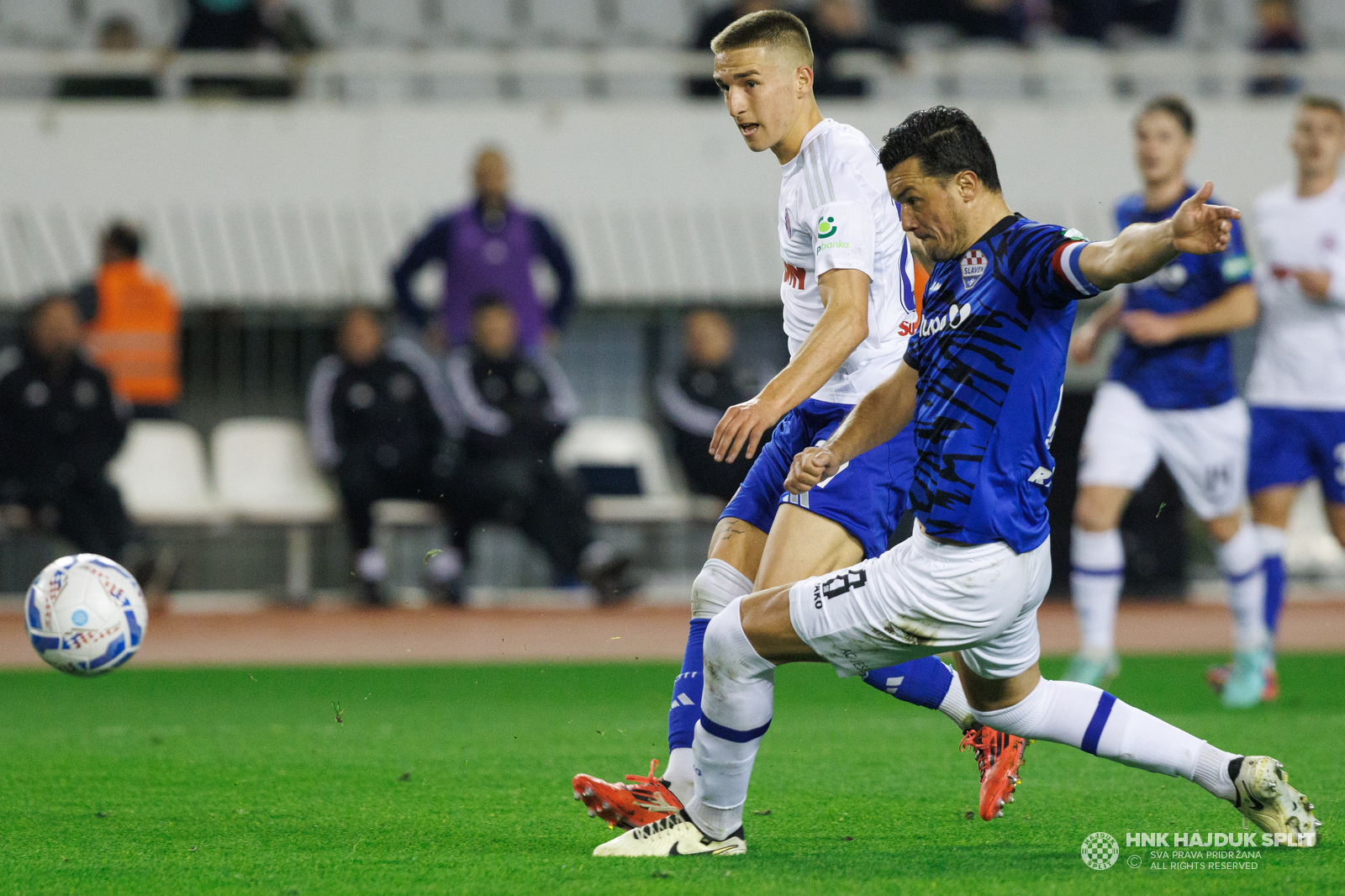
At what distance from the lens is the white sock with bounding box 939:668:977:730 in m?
5.57

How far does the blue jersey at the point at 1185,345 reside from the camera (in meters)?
8.40

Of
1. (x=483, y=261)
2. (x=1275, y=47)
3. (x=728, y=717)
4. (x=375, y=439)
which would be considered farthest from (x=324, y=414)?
(x=1275, y=47)

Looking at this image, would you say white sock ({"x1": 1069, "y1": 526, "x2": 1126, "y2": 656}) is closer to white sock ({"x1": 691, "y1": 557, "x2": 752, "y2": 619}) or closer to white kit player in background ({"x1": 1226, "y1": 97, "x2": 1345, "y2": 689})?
white kit player in background ({"x1": 1226, "y1": 97, "x2": 1345, "y2": 689})

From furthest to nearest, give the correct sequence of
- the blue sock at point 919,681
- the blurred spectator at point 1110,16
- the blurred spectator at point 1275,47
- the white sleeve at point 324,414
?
the blurred spectator at point 1110,16 < the blurred spectator at point 1275,47 < the white sleeve at point 324,414 < the blue sock at point 919,681

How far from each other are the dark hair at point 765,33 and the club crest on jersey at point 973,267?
1.12 metres

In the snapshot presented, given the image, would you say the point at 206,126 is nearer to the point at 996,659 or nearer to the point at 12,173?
the point at 12,173

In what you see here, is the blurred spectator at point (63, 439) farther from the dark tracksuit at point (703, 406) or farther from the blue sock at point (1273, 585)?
the blue sock at point (1273, 585)

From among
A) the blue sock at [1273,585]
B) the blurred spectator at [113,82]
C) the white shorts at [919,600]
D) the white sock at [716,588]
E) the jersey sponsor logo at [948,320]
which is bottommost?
the blue sock at [1273,585]

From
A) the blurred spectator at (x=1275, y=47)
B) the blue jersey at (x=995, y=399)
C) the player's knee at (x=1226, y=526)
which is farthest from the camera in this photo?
the blurred spectator at (x=1275, y=47)

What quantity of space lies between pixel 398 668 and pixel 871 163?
5.99 metres

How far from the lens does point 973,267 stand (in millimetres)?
4543

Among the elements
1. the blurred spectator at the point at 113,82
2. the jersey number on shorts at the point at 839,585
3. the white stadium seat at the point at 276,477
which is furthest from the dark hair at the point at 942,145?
the blurred spectator at the point at 113,82

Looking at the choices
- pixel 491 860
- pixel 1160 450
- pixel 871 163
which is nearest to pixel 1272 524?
pixel 1160 450

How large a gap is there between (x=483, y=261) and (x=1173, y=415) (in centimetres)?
622
